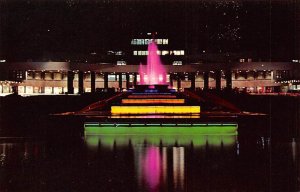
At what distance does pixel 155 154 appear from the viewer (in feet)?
41.4

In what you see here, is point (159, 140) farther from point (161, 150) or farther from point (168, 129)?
point (161, 150)

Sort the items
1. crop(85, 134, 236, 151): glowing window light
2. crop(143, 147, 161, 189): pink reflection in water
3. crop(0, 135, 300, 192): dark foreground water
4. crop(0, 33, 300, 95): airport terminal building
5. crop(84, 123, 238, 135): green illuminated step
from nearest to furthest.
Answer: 1. crop(0, 135, 300, 192): dark foreground water
2. crop(143, 147, 161, 189): pink reflection in water
3. crop(85, 134, 236, 151): glowing window light
4. crop(84, 123, 238, 135): green illuminated step
5. crop(0, 33, 300, 95): airport terminal building

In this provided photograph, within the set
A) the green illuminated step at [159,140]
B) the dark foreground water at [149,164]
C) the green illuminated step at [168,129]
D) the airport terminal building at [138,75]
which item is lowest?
the dark foreground water at [149,164]

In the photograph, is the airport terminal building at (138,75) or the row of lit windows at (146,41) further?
the row of lit windows at (146,41)

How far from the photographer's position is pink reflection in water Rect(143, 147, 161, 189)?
9.09m

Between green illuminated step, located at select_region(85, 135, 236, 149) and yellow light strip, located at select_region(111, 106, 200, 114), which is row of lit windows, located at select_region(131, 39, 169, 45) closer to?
yellow light strip, located at select_region(111, 106, 200, 114)

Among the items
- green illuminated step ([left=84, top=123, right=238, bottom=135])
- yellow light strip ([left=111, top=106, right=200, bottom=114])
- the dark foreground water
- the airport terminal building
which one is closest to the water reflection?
the dark foreground water

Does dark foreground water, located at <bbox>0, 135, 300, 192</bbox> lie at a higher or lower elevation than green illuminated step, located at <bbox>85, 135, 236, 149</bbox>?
lower

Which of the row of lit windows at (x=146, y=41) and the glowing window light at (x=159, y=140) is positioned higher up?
the row of lit windows at (x=146, y=41)

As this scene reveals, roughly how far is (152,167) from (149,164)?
1.43ft

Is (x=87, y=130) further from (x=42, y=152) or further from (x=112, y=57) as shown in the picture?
(x=112, y=57)

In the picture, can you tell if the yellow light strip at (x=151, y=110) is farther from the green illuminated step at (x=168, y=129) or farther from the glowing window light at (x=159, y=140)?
the glowing window light at (x=159, y=140)

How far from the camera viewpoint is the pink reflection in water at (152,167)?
9.09m

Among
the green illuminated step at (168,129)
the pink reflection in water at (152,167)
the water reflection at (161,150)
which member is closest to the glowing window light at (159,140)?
the water reflection at (161,150)
